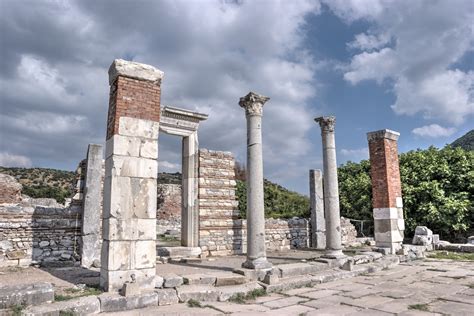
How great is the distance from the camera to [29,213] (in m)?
9.58

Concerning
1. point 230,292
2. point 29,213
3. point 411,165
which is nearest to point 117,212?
point 230,292

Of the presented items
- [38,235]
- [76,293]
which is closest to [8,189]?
[38,235]

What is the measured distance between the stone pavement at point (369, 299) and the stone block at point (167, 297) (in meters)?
0.17

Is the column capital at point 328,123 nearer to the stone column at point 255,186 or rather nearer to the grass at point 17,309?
the stone column at point 255,186

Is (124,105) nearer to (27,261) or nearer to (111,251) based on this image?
(111,251)

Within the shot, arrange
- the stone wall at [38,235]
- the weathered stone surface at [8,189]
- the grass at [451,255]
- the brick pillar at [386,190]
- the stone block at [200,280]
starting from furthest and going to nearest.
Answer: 1. the weathered stone surface at [8,189]
2. the brick pillar at [386,190]
3. the grass at [451,255]
4. the stone wall at [38,235]
5. the stone block at [200,280]

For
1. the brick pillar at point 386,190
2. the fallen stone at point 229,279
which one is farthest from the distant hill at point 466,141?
the fallen stone at point 229,279

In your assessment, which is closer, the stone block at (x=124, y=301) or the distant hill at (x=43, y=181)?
the stone block at (x=124, y=301)

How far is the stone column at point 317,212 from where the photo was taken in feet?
48.0

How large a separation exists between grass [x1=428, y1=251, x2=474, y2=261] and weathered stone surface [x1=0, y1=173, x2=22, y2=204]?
17.1m

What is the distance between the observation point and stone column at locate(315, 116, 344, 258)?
32.1 feet

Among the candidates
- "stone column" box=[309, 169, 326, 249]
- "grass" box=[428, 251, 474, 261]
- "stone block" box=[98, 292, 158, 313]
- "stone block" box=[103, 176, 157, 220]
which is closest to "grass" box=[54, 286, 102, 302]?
"stone block" box=[98, 292, 158, 313]

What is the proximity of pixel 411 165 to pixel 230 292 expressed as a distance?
14.8 m

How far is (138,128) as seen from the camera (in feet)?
21.8
